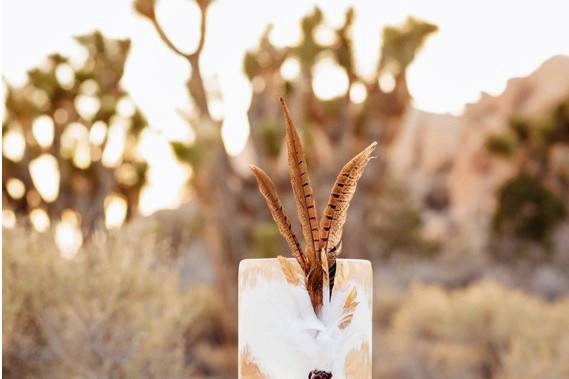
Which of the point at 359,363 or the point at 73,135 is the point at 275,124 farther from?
the point at 359,363

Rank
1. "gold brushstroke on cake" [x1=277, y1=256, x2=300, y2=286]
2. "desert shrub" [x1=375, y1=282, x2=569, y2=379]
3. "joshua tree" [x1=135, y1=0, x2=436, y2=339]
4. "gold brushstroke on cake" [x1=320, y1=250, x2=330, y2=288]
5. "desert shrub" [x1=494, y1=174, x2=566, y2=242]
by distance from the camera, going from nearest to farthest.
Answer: "gold brushstroke on cake" [x1=320, y1=250, x2=330, y2=288], "gold brushstroke on cake" [x1=277, y1=256, x2=300, y2=286], "desert shrub" [x1=375, y1=282, x2=569, y2=379], "joshua tree" [x1=135, y1=0, x2=436, y2=339], "desert shrub" [x1=494, y1=174, x2=566, y2=242]

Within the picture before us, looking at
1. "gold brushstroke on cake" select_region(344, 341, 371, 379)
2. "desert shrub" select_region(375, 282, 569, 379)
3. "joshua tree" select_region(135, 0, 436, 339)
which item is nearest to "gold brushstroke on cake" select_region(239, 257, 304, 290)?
"gold brushstroke on cake" select_region(344, 341, 371, 379)

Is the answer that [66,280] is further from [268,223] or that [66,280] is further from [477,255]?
[477,255]

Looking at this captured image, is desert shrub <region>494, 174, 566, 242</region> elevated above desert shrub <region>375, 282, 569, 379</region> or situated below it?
above

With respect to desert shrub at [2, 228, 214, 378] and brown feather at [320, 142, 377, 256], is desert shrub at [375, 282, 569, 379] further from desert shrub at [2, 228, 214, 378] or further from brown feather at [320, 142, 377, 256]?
brown feather at [320, 142, 377, 256]

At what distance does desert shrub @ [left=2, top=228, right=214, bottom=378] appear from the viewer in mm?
7992

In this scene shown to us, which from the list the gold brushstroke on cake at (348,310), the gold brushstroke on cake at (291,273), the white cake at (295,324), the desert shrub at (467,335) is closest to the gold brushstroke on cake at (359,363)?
the white cake at (295,324)

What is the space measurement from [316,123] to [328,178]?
978 mm

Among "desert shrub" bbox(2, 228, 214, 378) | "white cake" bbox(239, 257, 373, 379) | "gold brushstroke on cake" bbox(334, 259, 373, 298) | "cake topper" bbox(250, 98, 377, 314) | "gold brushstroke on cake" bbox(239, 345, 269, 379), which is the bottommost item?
"desert shrub" bbox(2, 228, 214, 378)

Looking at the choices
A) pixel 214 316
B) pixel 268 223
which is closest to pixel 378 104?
pixel 268 223

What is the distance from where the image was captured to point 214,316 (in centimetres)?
1667

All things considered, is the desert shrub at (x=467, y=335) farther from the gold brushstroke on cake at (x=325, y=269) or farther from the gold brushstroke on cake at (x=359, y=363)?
the gold brushstroke on cake at (x=325, y=269)

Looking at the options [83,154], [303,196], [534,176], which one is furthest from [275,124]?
[534,176]

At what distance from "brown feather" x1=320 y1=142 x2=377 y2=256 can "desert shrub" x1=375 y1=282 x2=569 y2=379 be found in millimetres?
8963
